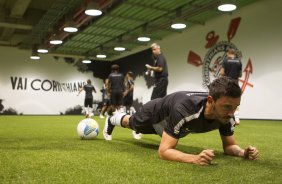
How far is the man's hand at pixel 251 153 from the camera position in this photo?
278cm

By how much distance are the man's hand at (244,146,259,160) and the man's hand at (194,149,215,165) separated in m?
0.55

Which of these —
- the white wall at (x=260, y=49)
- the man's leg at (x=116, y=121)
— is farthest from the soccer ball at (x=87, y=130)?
the white wall at (x=260, y=49)

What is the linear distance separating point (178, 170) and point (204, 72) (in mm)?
11817

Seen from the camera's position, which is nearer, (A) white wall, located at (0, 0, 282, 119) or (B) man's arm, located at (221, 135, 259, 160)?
(B) man's arm, located at (221, 135, 259, 160)

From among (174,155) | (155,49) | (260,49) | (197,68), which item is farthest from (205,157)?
(197,68)

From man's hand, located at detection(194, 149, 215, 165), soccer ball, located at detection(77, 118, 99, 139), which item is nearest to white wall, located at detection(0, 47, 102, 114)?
soccer ball, located at detection(77, 118, 99, 139)

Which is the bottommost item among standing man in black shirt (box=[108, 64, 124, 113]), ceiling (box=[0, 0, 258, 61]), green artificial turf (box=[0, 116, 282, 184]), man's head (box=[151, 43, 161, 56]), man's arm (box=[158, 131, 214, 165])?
green artificial turf (box=[0, 116, 282, 184])

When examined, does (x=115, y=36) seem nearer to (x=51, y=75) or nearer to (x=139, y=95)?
(x=139, y=95)

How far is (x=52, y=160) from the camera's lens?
2.74 m

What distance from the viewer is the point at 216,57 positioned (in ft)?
43.1

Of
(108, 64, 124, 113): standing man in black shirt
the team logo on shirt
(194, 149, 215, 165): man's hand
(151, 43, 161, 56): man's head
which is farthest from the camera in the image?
the team logo on shirt

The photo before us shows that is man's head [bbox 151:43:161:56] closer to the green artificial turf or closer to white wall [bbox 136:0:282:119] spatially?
the green artificial turf

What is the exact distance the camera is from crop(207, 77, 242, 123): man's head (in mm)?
2277

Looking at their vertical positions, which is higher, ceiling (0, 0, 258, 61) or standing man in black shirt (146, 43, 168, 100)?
ceiling (0, 0, 258, 61)
